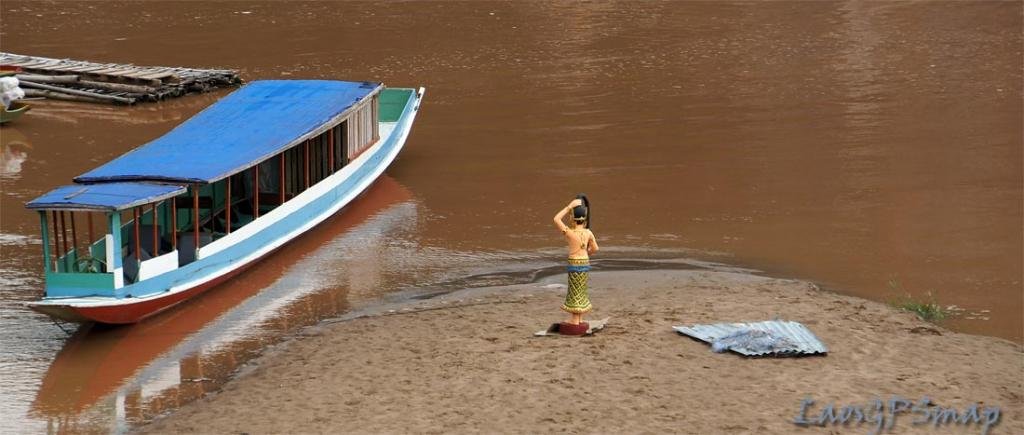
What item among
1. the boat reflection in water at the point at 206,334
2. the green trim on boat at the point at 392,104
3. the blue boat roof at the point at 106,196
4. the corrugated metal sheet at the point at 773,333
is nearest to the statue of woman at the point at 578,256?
the corrugated metal sheet at the point at 773,333

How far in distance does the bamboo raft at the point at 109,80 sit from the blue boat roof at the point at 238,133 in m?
5.97

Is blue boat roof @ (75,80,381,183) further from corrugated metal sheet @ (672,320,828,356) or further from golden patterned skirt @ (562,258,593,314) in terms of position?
corrugated metal sheet @ (672,320,828,356)

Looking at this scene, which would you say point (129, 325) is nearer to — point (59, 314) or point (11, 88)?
point (59, 314)

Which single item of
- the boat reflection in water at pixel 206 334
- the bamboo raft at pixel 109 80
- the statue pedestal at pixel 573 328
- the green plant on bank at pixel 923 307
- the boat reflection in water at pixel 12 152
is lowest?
the boat reflection in water at pixel 12 152

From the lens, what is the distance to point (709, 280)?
50.7 ft

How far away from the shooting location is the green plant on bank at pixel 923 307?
46.3ft

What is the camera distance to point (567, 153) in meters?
21.5

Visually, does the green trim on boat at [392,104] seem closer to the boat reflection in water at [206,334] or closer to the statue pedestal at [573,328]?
the boat reflection in water at [206,334]

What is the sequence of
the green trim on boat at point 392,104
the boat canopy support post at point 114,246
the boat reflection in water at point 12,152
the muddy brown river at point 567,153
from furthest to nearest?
the green trim on boat at point 392,104, the boat reflection in water at point 12,152, the muddy brown river at point 567,153, the boat canopy support post at point 114,246

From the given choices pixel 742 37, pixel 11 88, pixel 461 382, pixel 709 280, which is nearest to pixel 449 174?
pixel 709 280

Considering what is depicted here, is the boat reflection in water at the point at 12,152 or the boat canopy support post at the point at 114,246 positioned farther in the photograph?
the boat reflection in water at the point at 12,152

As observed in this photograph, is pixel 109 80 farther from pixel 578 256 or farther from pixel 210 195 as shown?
pixel 578 256

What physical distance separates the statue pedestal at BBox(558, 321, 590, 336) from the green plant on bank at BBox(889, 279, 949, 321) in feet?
12.0

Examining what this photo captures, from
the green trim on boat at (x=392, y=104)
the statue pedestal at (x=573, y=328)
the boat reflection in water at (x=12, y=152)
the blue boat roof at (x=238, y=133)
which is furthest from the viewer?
the green trim on boat at (x=392, y=104)
